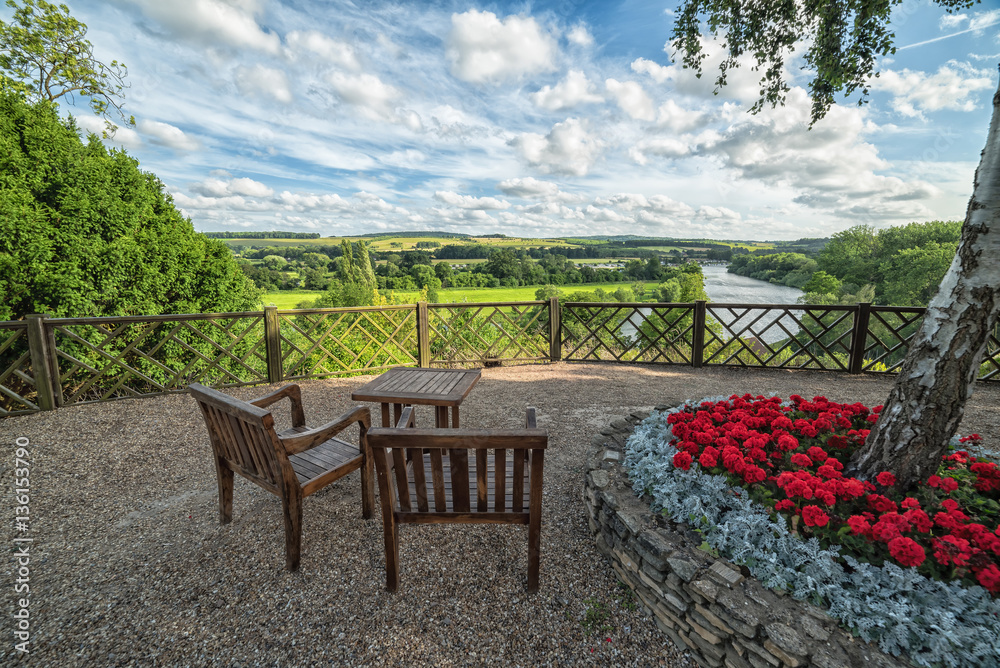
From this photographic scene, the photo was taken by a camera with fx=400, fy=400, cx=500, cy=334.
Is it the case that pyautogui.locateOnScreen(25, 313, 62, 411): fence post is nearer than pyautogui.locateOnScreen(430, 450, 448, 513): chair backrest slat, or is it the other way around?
pyautogui.locateOnScreen(430, 450, 448, 513): chair backrest slat

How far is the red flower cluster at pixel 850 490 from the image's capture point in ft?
4.82

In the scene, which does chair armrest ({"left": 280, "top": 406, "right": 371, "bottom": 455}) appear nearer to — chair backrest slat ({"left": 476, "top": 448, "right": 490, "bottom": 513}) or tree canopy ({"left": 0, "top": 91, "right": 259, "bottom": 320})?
chair backrest slat ({"left": 476, "top": 448, "right": 490, "bottom": 513})

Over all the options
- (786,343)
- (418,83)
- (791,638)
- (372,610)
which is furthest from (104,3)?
(786,343)

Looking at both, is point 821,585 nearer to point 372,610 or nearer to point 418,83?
point 372,610

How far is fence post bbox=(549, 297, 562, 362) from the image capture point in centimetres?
662

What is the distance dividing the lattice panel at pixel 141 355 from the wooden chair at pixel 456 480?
171 inches

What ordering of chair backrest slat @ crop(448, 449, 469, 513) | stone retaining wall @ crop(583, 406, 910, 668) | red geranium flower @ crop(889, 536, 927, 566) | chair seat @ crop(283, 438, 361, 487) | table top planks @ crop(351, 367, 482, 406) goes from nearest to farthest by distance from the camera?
stone retaining wall @ crop(583, 406, 910, 668) → red geranium flower @ crop(889, 536, 927, 566) → chair backrest slat @ crop(448, 449, 469, 513) → chair seat @ crop(283, 438, 361, 487) → table top planks @ crop(351, 367, 482, 406)

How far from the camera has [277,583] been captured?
1.94 m

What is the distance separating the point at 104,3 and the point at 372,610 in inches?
366

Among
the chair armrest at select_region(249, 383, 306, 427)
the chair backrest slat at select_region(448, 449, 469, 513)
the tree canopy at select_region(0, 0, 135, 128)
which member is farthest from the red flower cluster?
the tree canopy at select_region(0, 0, 135, 128)

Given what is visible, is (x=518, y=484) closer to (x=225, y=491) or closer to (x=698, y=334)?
(x=225, y=491)

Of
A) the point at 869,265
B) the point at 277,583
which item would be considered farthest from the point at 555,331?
the point at 869,265

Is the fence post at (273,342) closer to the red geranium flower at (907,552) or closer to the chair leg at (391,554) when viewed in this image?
the chair leg at (391,554)

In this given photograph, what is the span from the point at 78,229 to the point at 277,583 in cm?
679
